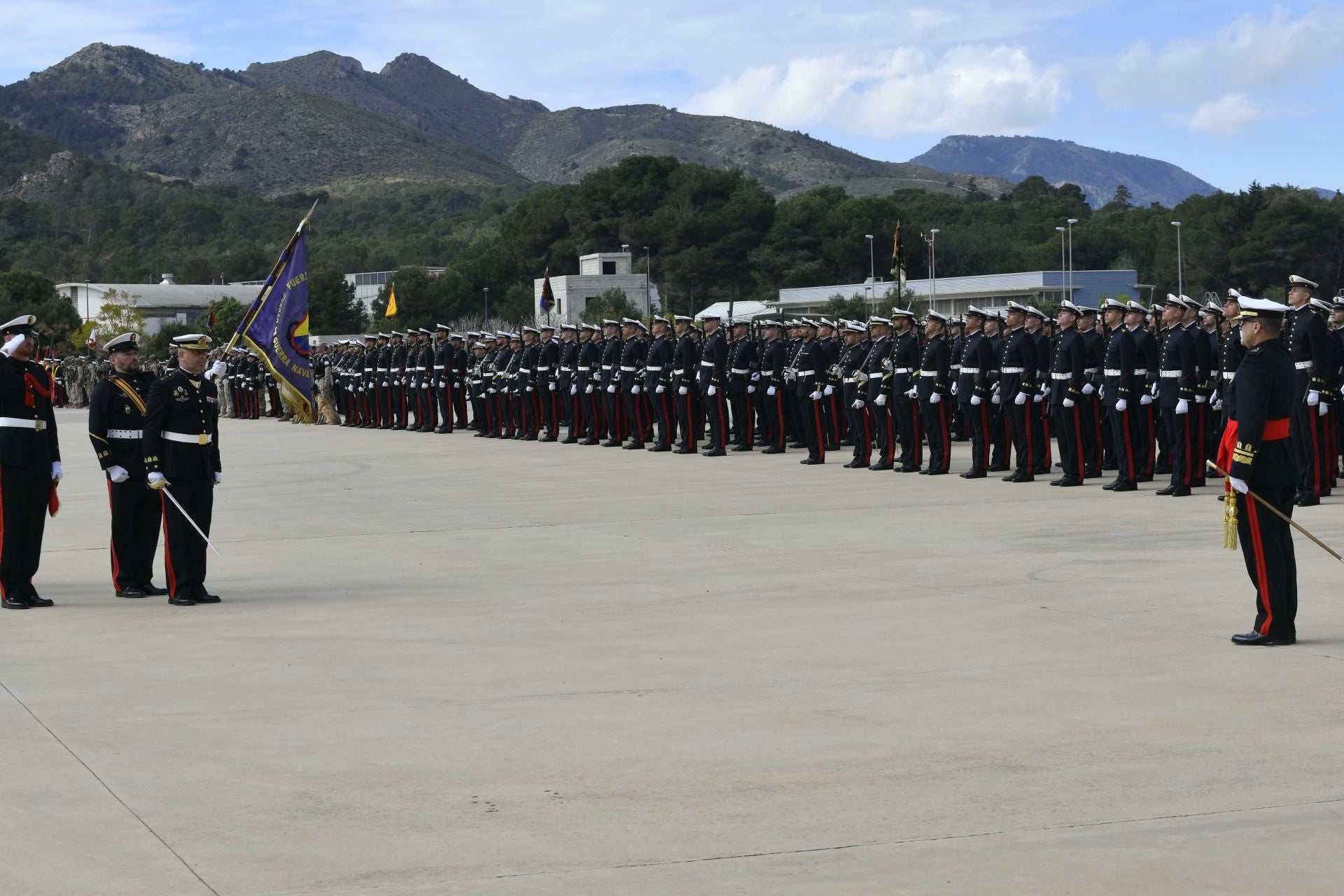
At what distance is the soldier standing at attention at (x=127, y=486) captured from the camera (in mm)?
10500

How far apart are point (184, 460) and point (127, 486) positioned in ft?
1.65

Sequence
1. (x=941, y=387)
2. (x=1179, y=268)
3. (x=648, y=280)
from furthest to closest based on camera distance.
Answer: (x=648, y=280) < (x=1179, y=268) < (x=941, y=387)

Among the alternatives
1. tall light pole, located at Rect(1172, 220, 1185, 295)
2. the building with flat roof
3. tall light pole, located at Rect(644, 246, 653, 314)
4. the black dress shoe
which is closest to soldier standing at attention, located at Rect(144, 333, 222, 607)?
the black dress shoe

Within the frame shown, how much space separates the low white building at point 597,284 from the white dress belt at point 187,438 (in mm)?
80752

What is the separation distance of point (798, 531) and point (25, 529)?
587cm

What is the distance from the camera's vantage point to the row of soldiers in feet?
50.0

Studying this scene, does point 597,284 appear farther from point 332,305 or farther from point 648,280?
point 332,305

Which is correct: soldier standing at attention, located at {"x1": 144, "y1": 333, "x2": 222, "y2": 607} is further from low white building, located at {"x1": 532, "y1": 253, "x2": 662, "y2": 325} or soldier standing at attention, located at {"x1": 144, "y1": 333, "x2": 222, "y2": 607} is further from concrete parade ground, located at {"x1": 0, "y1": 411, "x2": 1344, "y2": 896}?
low white building, located at {"x1": 532, "y1": 253, "x2": 662, "y2": 325}

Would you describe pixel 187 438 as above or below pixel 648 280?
below

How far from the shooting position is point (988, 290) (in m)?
93.4

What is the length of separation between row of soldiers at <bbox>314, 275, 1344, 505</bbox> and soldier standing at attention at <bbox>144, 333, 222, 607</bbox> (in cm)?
641

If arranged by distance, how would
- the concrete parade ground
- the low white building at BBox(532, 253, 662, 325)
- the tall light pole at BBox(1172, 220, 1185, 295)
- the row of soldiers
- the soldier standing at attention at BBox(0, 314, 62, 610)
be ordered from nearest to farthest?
the concrete parade ground, the soldier standing at attention at BBox(0, 314, 62, 610), the row of soldiers, the tall light pole at BBox(1172, 220, 1185, 295), the low white building at BBox(532, 253, 662, 325)

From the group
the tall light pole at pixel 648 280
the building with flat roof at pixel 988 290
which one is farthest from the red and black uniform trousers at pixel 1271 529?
the building with flat roof at pixel 988 290

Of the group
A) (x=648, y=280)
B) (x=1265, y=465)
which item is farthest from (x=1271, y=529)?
(x=648, y=280)
